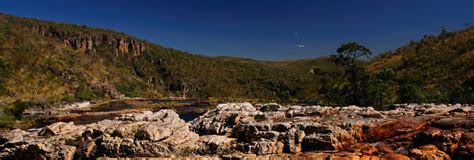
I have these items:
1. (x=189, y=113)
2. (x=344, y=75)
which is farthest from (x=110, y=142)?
(x=189, y=113)

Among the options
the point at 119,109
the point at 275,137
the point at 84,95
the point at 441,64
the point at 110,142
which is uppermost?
the point at 441,64

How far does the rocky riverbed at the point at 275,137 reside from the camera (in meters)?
25.3

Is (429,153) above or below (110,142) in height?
above

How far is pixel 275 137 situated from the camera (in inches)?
1128

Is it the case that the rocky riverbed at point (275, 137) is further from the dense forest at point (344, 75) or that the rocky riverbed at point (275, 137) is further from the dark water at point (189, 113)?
the dark water at point (189, 113)

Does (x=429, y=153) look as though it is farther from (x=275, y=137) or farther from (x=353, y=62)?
(x=353, y=62)

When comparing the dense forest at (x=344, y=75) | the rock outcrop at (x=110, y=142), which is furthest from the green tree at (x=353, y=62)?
the rock outcrop at (x=110, y=142)

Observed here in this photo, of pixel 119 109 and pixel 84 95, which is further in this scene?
pixel 84 95

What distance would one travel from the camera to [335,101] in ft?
233

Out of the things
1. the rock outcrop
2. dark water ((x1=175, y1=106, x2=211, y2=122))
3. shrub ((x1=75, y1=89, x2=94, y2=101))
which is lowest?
dark water ((x1=175, y1=106, x2=211, y2=122))

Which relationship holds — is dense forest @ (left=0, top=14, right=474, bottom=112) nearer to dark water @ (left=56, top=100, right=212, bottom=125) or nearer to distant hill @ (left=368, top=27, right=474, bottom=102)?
distant hill @ (left=368, top=27, right=474, bottom=102)

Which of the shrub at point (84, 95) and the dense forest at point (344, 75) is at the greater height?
the dense forest at point (344, 75)

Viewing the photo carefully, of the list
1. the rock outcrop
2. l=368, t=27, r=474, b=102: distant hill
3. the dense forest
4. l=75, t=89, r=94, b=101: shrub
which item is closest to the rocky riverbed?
the rock outcrop

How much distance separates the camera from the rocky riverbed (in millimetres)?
25344
